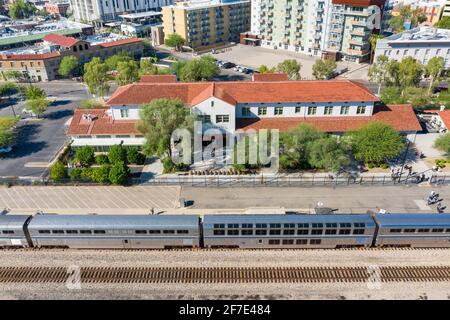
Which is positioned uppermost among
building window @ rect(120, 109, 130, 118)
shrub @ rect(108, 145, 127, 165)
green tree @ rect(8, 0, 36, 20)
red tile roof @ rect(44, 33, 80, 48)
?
green tree @ rect(8, 0, 36, 20)

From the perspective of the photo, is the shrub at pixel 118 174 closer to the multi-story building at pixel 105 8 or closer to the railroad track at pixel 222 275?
the railroad track at pixel 222 275

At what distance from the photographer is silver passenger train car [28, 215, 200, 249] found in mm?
37844

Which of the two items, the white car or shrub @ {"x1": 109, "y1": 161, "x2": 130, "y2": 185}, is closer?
shrub @ {"x1": 109, "y1": 161, "x2": 130, "y2": 185}

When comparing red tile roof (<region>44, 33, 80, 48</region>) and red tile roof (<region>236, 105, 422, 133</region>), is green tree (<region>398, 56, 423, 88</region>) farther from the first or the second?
red tile roof (<region>44, 33, 80, 48</region>)

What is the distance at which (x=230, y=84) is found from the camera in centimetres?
6391

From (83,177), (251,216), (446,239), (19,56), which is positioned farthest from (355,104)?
(19,56)

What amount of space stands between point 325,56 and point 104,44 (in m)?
70.7

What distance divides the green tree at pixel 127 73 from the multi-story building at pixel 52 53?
2535 cm

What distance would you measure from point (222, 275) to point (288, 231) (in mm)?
8425

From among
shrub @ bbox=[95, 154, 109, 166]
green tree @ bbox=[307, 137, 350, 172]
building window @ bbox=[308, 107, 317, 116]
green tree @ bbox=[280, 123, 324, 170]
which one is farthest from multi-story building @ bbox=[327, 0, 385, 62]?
shrub @ bbox=[95, 154, 109, 166]

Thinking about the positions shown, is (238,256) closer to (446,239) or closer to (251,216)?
(251,216)

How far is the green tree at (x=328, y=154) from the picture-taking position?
166ft

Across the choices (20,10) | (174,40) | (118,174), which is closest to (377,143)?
(118,174)

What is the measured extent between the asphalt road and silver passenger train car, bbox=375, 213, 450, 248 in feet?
166
